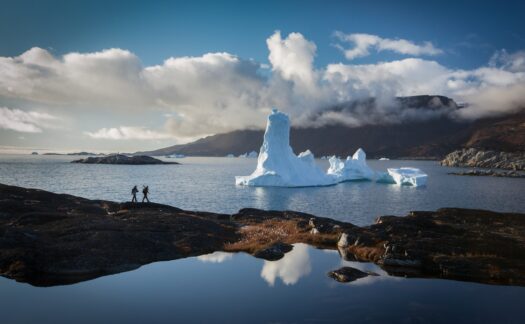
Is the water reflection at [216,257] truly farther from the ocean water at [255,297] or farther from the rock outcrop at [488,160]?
the rock outcrop at [488,160]

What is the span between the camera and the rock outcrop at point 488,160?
157m

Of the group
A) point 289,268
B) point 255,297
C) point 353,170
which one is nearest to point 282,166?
point 353,170

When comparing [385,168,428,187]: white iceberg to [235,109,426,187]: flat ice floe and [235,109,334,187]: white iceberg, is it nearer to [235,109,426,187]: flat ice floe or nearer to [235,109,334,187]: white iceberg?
[235,109,426,187]: flat ice floe

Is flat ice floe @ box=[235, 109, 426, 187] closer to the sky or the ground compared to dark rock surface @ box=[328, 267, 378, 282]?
closer to the sky

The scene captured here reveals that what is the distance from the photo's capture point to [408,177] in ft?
276

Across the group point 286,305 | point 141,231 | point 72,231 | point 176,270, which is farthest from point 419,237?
point 72,231

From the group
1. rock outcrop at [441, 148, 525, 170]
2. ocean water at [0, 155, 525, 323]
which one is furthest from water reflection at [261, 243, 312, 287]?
rock outcrop at [441, 148, 525, 170]

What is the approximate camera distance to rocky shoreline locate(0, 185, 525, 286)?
63.1 feet

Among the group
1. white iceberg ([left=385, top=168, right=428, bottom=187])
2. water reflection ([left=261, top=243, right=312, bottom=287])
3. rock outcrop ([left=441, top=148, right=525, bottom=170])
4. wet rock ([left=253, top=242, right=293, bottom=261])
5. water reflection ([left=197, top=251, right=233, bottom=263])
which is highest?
rock outcrop ([left=441, top=148, right=525, bottom=170])

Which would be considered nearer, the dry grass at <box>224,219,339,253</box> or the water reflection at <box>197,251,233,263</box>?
the water reflection at <box>197,251,233,263</box>

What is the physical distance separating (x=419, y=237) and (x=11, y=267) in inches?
957

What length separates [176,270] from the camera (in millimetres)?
19859

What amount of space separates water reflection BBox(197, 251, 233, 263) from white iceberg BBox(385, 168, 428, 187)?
68.1m

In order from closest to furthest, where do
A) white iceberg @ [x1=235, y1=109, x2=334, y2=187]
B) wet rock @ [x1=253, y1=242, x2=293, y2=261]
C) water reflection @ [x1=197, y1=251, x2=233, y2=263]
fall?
water reflection @ [x1=197, y1=251, x2=233, y2=263] < wet rock @ [x1=253, y1=242, x2=293, y2=261] < white iceberg @ [x1=235, y1=109, x2=334, y2=187]
